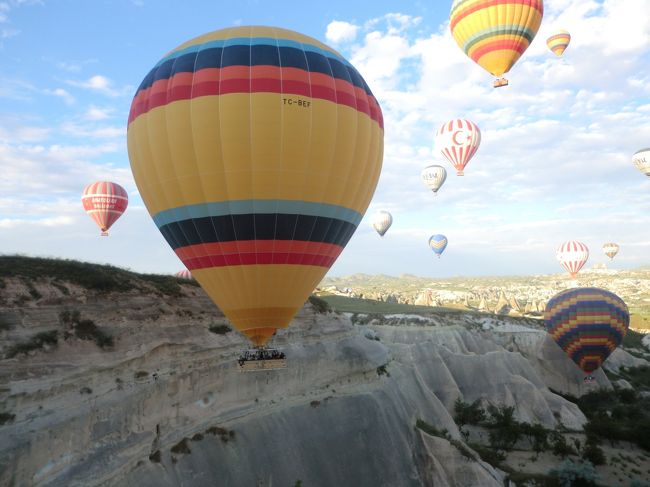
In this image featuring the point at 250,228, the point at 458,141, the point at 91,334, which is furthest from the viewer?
the point at 458,141

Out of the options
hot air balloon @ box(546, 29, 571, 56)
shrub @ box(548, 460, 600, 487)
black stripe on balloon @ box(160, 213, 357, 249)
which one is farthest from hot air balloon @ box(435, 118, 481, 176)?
black stripe on balloon @ box(160, 213, 357, 249)

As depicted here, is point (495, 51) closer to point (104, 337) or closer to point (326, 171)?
point (326, 171)

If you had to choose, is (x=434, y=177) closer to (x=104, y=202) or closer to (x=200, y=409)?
(x=104, y=202)

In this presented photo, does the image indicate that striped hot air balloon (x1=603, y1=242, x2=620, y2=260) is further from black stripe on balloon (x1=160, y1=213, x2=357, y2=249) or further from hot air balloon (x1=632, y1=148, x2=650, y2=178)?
black stripe on balloon (x1=160, y1=213, x2=357, y2=249)

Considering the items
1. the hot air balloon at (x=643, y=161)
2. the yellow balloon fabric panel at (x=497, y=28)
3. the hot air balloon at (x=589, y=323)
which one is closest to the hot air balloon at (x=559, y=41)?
the hot air balloon at (x=643, y=161)

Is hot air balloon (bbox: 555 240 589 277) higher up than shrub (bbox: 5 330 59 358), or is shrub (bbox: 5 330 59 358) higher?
hot air balloon (bbox: 555 240 589 277)

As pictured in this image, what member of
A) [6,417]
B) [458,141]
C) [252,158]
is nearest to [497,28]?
[458,141]
